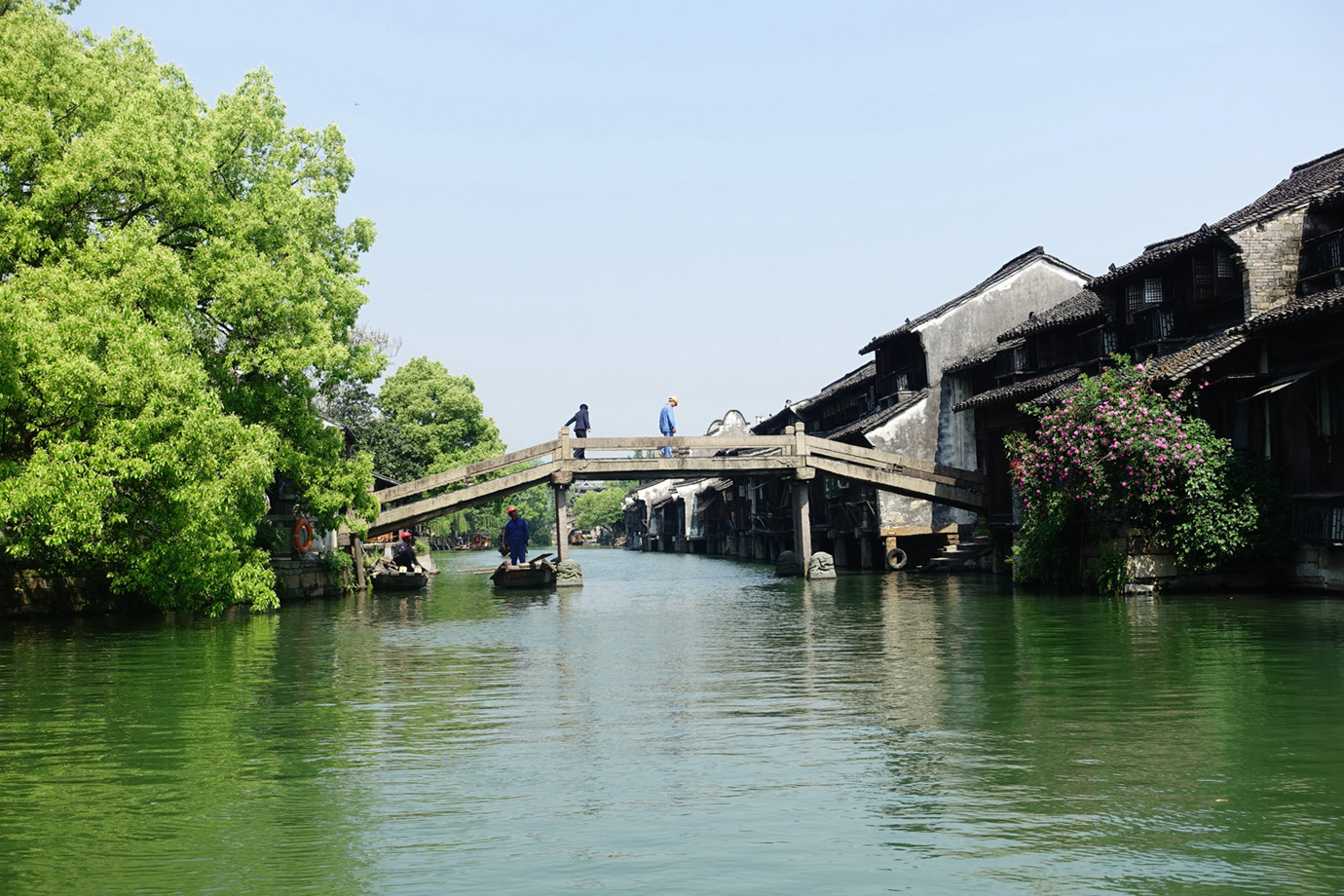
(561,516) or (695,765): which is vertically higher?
(561,516)

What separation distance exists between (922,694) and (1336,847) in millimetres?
5610

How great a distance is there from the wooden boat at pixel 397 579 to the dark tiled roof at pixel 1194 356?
21087mm

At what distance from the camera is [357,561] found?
117 feet

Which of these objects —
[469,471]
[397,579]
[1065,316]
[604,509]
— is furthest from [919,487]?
[604,509]

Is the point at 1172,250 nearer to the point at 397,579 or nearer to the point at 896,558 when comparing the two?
the point at 896,558

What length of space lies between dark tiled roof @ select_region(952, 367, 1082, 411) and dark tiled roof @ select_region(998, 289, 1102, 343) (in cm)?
122

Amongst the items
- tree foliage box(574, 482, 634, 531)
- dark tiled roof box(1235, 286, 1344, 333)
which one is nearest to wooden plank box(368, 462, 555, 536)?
dark tiled roof box(1235, 286, 1344, 333)

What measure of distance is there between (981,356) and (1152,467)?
15.5m

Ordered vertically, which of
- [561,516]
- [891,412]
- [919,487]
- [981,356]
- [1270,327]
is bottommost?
[561,516]

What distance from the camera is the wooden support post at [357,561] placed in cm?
3569

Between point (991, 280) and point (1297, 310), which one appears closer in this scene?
point (1297, 310)

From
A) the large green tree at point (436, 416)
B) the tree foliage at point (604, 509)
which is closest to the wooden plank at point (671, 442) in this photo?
the large green tree at point (436, 416)

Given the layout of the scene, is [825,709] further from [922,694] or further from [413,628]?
[413,628]

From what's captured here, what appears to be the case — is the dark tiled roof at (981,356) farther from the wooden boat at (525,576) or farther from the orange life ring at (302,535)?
the orange life ring at (302,535)
